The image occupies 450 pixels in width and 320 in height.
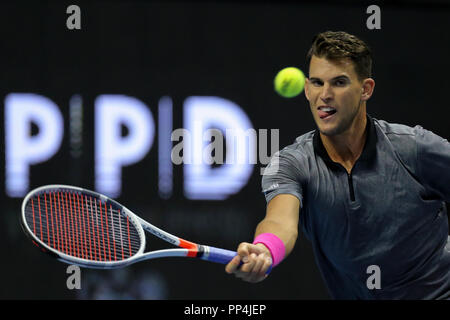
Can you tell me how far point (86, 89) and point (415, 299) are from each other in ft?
12.7

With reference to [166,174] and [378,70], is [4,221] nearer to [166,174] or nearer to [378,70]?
[166,174]

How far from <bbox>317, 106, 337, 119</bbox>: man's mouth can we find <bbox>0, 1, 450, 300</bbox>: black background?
3245mm

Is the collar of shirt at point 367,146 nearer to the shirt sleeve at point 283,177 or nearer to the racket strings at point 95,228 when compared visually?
the shirt sleeve at point 283,177

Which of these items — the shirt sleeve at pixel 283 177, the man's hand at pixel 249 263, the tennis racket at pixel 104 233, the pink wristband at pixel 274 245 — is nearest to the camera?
the man's hand at pixel 249 263

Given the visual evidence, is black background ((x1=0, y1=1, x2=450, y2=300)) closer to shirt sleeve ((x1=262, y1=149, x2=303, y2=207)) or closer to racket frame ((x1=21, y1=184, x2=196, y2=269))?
racket frame ((x1=21, y1=184, x2=196, y2=269))

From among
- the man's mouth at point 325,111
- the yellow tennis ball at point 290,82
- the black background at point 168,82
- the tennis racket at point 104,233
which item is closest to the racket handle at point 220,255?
the tennis racket at point 104,233

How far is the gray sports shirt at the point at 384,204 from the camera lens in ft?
9.38

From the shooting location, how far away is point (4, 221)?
581 cm

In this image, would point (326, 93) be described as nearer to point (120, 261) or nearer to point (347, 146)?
point (347, 146)

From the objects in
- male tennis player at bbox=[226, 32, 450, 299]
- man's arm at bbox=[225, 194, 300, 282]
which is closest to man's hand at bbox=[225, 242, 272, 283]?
man's arm at bbox=[225, 194, 300, 282]

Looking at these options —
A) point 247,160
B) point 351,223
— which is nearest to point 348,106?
point 351,223

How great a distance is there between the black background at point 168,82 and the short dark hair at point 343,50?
3250 millimetres

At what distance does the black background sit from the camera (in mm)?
5906

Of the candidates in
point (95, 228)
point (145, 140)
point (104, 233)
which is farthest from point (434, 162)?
point (145, 140)
